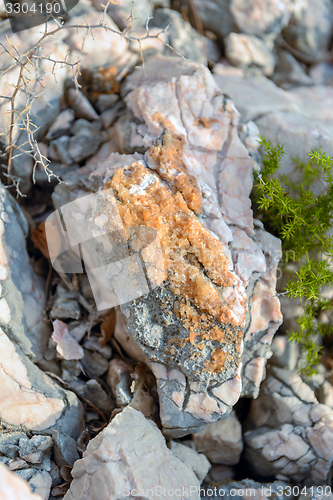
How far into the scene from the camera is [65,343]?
8.86 ft

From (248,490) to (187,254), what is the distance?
1.71m

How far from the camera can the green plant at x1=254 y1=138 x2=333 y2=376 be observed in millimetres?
2684

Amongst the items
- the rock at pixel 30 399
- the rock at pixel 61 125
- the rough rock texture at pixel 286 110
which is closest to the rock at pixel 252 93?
the rough rock texture at pixel 286 110

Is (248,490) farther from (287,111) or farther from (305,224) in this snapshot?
(287,111)

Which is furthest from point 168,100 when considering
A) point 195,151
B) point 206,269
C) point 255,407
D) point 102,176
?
point 255,407

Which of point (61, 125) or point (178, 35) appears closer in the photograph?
point (61, 125)

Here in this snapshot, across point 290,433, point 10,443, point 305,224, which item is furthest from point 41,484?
point 305,224

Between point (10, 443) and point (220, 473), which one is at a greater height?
point (10, 443)

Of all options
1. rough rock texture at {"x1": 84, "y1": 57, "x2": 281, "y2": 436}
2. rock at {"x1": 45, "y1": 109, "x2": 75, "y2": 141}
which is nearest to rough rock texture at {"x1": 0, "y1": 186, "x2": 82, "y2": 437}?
rock at {"x1": 45, "y1": 109, "x2": 75, "y2": 141}

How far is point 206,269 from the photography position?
2318mm

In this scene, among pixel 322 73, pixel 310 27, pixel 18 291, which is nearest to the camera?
pixel 18 291

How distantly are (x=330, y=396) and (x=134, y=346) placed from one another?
5.05ft
